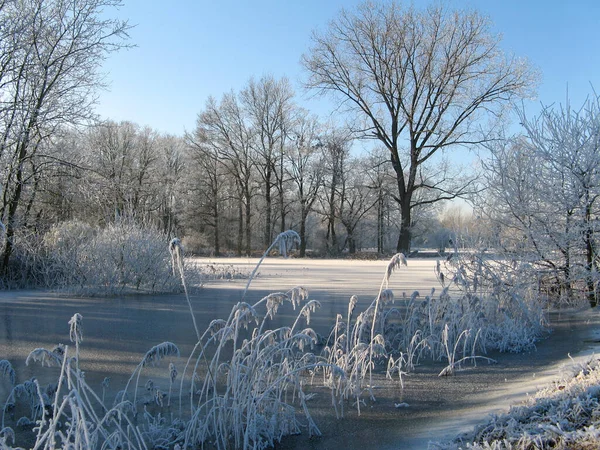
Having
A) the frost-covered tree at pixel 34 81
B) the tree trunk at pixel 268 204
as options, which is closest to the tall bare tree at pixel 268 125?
the tree trunk at pixel 268 204

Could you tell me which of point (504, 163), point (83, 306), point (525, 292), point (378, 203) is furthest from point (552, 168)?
point (378, 203)

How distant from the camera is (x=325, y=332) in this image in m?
7.75

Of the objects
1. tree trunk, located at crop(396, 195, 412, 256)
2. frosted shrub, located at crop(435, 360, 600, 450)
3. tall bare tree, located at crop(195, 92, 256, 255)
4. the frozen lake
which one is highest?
tall bare tree, located at crop(195, 92, 256, 255)

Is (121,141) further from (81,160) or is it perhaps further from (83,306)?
(83,306)

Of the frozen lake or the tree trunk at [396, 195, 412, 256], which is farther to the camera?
the tree trunk at [396, 195, 412, 256]

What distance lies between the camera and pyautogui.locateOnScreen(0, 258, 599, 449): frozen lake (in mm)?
4170

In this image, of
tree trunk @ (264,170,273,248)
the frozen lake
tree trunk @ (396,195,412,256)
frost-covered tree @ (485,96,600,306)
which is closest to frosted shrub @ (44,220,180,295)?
the frozen lake

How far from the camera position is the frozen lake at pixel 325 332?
13.7 feet

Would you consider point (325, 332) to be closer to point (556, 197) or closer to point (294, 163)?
point (556, 197)

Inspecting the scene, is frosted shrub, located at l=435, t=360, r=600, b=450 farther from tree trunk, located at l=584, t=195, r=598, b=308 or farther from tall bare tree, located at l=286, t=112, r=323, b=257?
tall bare tree, located at l=286, t=112, r=323, b=257

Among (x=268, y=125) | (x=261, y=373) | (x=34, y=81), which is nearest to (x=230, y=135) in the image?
(x=268, y=125)

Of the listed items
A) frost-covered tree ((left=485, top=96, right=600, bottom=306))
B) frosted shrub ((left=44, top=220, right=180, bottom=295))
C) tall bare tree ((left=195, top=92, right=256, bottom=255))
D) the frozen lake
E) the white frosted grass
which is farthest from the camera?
tall bare tree ((left=195, top=92, right=256, bottom=255))

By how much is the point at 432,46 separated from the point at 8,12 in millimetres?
20365

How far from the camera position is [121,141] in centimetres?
4094
